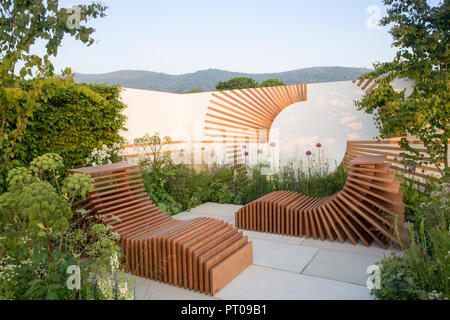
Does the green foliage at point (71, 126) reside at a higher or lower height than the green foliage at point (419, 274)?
higher

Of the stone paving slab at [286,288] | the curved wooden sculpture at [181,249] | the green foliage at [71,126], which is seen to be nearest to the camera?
the stone paving slab at [286,288]

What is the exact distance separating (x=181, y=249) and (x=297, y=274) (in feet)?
4.07

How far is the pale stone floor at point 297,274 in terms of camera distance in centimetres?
274

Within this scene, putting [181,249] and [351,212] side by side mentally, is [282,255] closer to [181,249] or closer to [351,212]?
[351,212]

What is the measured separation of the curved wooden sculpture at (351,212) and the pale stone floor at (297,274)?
0.18 m

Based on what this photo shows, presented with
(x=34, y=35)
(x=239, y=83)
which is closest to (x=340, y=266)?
(x=34, y=35)

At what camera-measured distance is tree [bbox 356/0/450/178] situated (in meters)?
4.20

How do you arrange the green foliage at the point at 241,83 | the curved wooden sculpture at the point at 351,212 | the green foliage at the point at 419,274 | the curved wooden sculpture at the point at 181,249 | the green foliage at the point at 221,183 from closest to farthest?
the green foliage at the point at 419,274
the curved wooden sculpture at the point at 181,249
the curved wooden sculpture at the point at 351,212
the green foliage at the point at 221,183
the green foliage at the point at 241,83

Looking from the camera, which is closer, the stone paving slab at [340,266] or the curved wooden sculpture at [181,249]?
the curved wooden sculpture at [181,249]

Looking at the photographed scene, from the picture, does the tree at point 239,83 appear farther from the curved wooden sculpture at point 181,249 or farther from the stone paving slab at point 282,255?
the curved wooden sculpture at point 181,249

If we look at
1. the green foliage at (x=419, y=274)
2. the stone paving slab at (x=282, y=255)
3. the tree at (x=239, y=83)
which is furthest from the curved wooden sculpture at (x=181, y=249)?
the tree at (x=239, y=83)

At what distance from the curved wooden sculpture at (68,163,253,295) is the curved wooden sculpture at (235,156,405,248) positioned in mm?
1201

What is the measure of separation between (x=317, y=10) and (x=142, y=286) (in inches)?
251

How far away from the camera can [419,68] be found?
4.70 m
